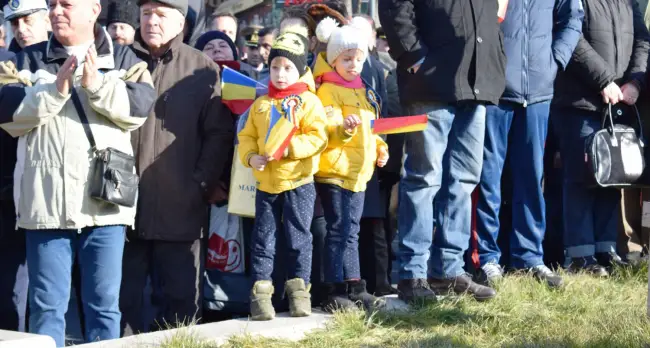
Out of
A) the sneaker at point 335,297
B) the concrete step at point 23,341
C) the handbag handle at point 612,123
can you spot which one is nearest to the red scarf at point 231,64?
the sneaker at point 335,297

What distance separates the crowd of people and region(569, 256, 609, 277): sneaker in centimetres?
3

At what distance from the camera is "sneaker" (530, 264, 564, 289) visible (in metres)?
6.99

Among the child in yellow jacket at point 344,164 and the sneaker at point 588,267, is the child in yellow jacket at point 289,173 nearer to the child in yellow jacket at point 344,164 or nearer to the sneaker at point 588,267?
the child in yellow jacket at point 344,164

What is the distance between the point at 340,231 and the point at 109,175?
146cm

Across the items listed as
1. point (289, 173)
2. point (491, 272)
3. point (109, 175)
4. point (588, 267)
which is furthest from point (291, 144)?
point (588, 267)

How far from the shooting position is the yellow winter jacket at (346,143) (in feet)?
21.3

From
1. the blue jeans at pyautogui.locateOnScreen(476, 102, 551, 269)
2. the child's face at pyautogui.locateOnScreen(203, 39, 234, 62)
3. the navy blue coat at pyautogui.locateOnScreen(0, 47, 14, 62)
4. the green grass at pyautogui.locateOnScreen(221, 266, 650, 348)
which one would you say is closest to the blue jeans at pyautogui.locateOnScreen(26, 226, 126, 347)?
the green grass at pyautogui.locateOnScreen(221, 266, 650, 348)

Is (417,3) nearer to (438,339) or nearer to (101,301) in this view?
(438,339)

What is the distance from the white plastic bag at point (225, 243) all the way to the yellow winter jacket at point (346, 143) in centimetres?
87

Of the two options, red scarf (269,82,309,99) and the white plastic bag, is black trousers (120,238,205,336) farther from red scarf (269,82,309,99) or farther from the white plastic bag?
red scarf (269,82,309,99)

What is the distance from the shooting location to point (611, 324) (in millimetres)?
5977

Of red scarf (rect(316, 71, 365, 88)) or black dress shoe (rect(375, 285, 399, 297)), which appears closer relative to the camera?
red scarf (rect(316, 71, 365, 88))

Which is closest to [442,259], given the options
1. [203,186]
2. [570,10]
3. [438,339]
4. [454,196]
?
[454,196]

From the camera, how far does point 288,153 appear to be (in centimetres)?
621
